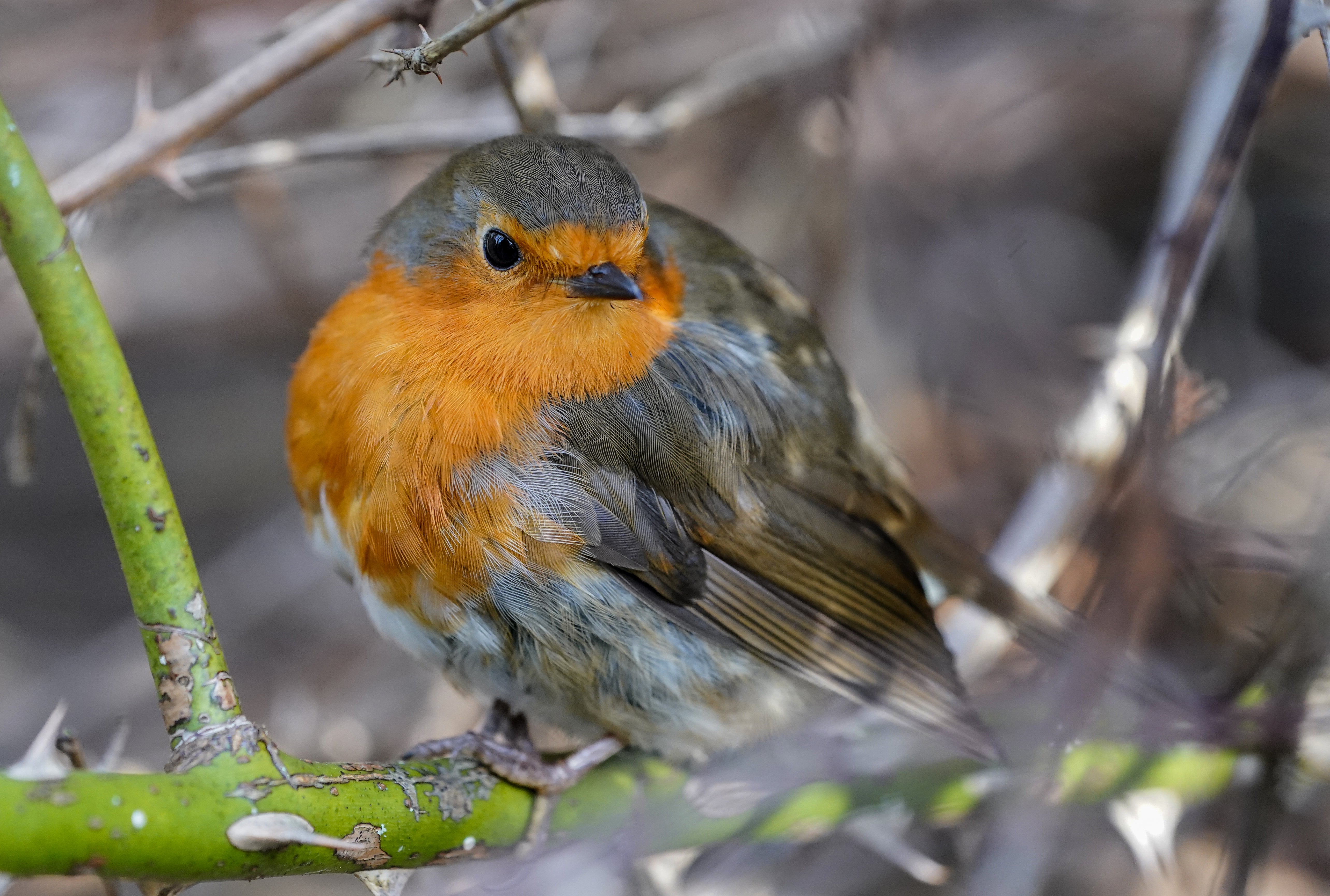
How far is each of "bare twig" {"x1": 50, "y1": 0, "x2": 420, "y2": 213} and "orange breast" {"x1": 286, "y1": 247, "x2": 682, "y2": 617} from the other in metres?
0.50

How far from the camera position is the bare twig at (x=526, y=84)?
9.77 ft

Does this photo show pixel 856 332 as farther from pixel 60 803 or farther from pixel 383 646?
pixel 60 803

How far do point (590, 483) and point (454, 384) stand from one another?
35cm

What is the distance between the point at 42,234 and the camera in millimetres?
1541

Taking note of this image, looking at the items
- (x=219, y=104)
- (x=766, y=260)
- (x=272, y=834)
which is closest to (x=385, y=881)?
(x=272, y=834)

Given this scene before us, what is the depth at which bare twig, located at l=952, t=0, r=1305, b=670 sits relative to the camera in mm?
2363

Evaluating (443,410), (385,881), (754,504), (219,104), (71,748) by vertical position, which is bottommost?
(385,881)

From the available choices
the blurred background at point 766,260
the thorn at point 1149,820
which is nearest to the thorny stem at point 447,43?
the thorn at point 1149,820

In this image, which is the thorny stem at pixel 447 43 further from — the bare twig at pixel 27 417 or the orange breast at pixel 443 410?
the bare twig at pixel 27 417

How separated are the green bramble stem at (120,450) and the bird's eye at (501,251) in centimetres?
96

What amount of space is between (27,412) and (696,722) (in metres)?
1.57

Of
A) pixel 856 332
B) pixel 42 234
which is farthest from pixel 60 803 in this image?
pixel 856 332

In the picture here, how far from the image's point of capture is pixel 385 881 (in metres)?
1.82

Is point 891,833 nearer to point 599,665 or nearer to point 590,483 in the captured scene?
point 599,665
